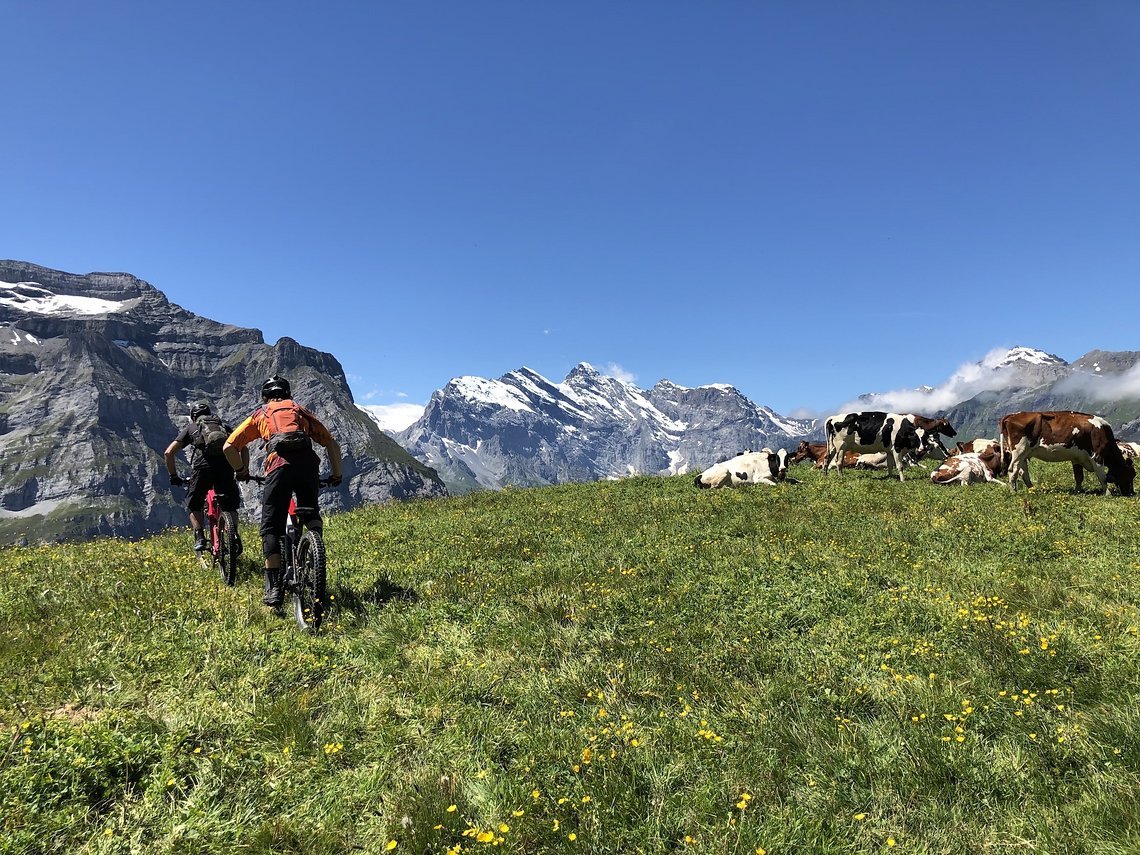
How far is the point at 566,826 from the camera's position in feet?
13.4

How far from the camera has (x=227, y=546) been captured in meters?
10.4

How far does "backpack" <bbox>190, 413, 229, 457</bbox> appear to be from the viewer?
10938mm

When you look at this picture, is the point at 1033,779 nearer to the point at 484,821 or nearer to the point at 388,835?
the point at 484,821

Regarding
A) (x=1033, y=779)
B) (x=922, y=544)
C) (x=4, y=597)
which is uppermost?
(x=922, y=544)

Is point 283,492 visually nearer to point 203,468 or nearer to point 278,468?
point 278,468

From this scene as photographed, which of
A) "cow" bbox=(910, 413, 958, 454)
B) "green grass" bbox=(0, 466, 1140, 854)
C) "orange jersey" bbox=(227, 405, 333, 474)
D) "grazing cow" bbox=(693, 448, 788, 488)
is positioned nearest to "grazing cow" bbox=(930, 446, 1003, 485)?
"cow" bbox=(910, 413, 958, 454)

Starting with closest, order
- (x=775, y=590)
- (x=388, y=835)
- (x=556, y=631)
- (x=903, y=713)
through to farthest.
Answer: (x=388, y=835) → (x=903, y=713) → (x=556, y=631) → (x=775, y=590)

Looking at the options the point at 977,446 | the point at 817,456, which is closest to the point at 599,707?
the point at 977,446

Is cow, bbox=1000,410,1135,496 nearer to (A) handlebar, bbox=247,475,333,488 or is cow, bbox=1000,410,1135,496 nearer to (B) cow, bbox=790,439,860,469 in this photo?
(B) cow, bbox=790,439,860,469

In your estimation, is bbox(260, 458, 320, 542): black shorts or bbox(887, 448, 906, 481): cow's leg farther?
bbox(887, 448, 906, 481): cow's leg

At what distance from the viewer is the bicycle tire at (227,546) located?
10219 mm

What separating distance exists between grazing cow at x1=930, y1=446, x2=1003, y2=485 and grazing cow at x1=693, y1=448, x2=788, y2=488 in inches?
207

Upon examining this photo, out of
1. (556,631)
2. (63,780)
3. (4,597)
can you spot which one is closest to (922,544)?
(556,631)

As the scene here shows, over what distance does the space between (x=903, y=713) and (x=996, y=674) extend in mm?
1435
